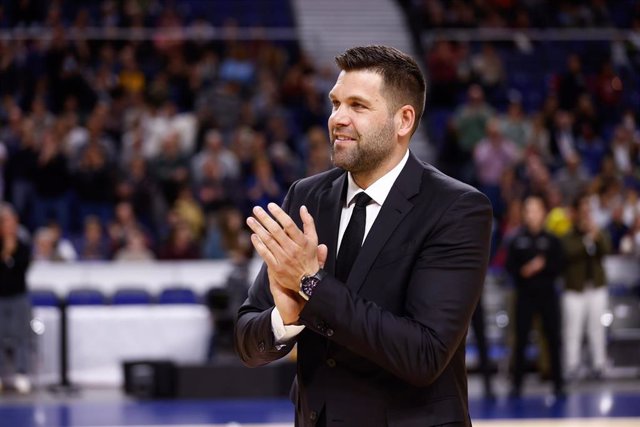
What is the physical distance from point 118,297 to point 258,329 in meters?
10.4

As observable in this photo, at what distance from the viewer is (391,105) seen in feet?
9.84

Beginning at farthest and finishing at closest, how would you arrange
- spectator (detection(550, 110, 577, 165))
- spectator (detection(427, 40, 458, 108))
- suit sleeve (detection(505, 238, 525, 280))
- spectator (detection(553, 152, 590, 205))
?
spectator (detection(427, 40, 458, 108)) < spectator (detection(550, 110, 577, 165)) < spectator (detection(553, 152, 590, 205)) < suit sleeve (detection(505, 238, 525, 280))

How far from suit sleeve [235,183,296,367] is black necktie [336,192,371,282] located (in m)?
0.23

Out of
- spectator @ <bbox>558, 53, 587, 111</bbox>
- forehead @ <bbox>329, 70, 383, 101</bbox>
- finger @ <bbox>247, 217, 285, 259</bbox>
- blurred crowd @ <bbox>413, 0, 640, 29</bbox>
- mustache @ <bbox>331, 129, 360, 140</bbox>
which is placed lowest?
finger @ <bbox>247, 217, 285, 259</bbox>

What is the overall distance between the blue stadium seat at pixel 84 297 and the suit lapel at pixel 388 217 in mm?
10372

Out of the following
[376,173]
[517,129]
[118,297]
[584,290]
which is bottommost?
[584,290]

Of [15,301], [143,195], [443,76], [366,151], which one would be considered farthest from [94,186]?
[366,151]

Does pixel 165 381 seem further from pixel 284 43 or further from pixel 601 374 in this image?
pixel 284 43

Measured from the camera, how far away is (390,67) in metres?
3.00

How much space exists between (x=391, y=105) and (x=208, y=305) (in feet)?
32.9

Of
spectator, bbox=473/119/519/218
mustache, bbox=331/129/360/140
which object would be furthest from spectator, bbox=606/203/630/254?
mustache, bbox=331/129/360/140

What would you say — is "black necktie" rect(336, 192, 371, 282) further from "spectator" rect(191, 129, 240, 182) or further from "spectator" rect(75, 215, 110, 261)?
"spectator" rect(191, 129, 240, 182)

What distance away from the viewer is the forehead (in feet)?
9.73

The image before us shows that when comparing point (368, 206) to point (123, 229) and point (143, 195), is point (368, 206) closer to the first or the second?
point (123, 229)
